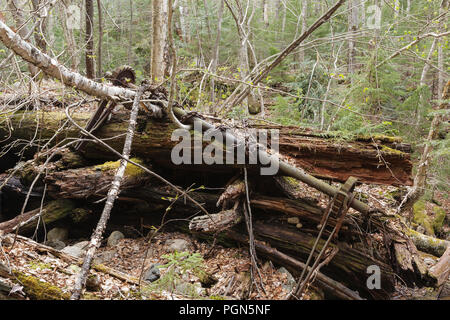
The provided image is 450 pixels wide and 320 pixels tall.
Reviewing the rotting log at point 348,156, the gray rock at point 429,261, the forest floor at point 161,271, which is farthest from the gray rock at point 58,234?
the gray rock at point 429,261

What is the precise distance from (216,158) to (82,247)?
2875 millimetres

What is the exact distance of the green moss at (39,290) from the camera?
2.80 meters

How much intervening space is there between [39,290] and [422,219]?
10463mm

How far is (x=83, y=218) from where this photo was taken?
5359 mm

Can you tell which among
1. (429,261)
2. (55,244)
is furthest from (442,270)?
(55,244)

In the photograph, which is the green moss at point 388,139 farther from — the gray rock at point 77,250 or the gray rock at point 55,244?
the gray rock at point 55,244

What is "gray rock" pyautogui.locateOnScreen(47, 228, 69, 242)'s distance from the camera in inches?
202

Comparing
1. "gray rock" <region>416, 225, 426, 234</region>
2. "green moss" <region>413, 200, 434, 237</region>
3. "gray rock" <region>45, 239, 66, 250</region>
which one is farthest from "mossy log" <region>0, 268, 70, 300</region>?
"green moss" <region>413, 200, 434, 237</region>

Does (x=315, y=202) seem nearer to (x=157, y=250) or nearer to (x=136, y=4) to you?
(x=157, y=250)

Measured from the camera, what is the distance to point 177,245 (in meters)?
4.96

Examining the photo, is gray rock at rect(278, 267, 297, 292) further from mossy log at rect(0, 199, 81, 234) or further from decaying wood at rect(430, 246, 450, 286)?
mossy log at rect(0, 199, 81, 234)

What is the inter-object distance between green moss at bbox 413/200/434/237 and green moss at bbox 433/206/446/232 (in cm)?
24

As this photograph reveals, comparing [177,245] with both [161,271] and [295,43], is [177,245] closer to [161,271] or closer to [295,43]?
[161,271]
